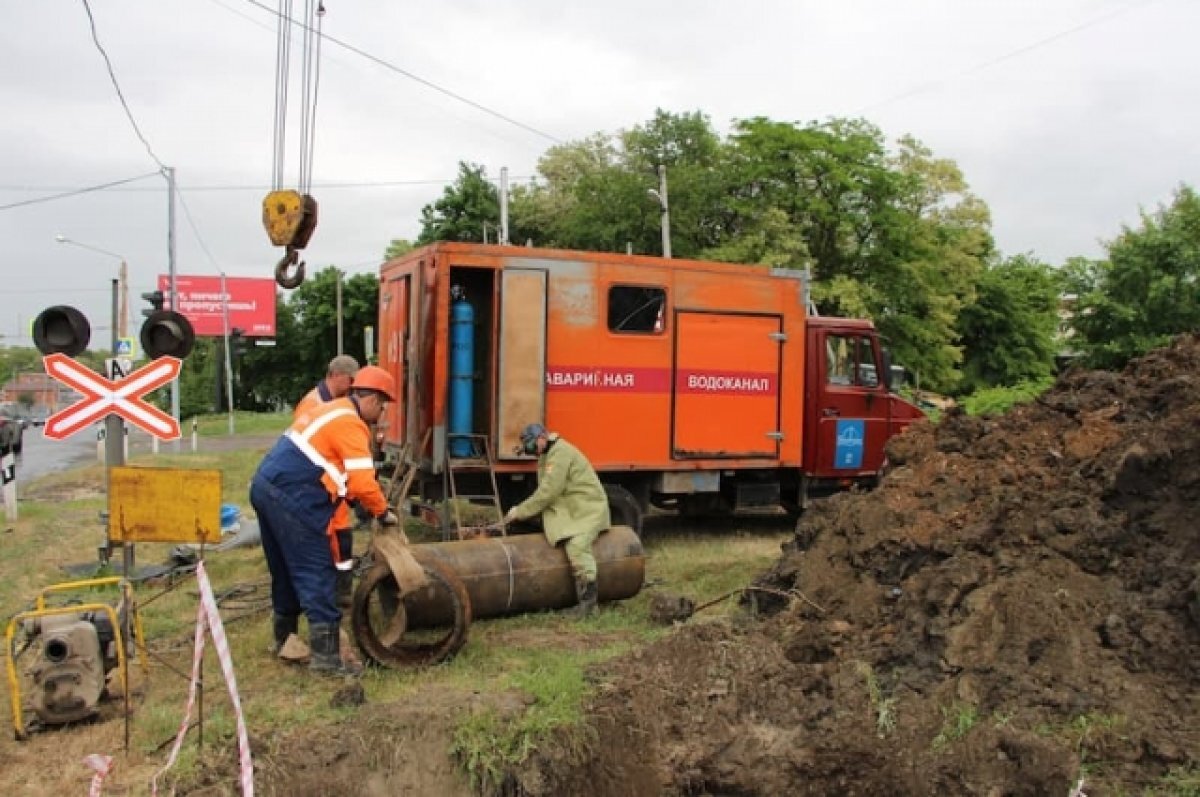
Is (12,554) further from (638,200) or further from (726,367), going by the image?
(638,200)

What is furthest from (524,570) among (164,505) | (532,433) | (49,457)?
(49,457)

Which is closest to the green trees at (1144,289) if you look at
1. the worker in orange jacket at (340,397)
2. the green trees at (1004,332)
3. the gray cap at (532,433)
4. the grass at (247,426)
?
the green trees at (1004,332)

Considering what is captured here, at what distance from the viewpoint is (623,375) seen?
934 centimetres

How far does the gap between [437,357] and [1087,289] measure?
21.8 m

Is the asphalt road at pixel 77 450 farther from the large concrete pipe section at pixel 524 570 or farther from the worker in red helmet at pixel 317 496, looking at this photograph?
the worker in red helmet at pixel 317 496

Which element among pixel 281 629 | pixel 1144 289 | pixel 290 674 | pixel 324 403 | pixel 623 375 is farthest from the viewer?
pixel 1144 289

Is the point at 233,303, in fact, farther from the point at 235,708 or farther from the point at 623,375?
the point at 235,708

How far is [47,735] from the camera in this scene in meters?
4.87

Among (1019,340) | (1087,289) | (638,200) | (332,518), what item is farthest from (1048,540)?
(1019,340)

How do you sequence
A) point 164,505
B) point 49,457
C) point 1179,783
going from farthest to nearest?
point 49,457 < point 164,505 < point 1179,783

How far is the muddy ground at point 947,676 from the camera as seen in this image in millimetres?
4496

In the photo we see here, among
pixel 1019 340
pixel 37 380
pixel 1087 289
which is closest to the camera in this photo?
pixel 1087 289

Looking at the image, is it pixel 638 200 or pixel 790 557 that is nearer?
pixel 790 557

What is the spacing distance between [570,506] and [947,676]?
3086 millimetres
